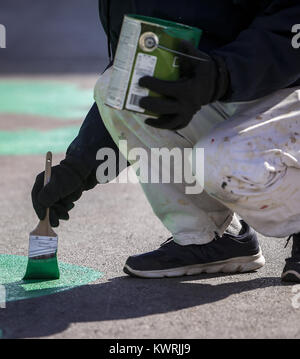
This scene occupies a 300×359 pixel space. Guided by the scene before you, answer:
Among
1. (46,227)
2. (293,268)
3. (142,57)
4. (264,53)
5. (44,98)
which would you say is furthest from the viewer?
(44,98)

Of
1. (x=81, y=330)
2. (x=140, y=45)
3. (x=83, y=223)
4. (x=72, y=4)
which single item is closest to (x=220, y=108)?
(x=140, y=45)

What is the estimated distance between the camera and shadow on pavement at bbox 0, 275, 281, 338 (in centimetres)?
266

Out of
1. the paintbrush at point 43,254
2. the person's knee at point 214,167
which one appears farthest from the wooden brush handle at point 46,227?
the person's knee at point 214,167

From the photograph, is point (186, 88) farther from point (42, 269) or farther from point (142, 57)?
point (42, 269)

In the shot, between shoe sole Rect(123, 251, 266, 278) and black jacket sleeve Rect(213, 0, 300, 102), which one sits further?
A: shoe sole Rect(123, 251, 266, 278)

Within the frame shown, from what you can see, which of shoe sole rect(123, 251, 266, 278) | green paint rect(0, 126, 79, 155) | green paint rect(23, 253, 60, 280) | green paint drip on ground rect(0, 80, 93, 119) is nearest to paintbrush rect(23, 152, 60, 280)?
green paint rect(23, 253, 60, 280)

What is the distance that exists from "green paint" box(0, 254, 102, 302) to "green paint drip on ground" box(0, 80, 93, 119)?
4554 mm

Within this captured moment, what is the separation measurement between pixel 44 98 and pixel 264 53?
658 cm

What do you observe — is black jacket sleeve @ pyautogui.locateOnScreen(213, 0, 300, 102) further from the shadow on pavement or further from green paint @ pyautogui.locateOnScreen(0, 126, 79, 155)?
green paint @ pyautogui.locateOnScreen(0, 126, 79, 155)

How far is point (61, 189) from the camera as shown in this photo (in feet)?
10.4

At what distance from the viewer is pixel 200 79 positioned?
267 centimetres

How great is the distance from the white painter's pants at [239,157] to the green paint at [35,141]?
3016 mm

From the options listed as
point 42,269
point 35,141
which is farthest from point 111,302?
point 35,141

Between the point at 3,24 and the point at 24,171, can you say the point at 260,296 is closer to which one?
the point at 24,171
